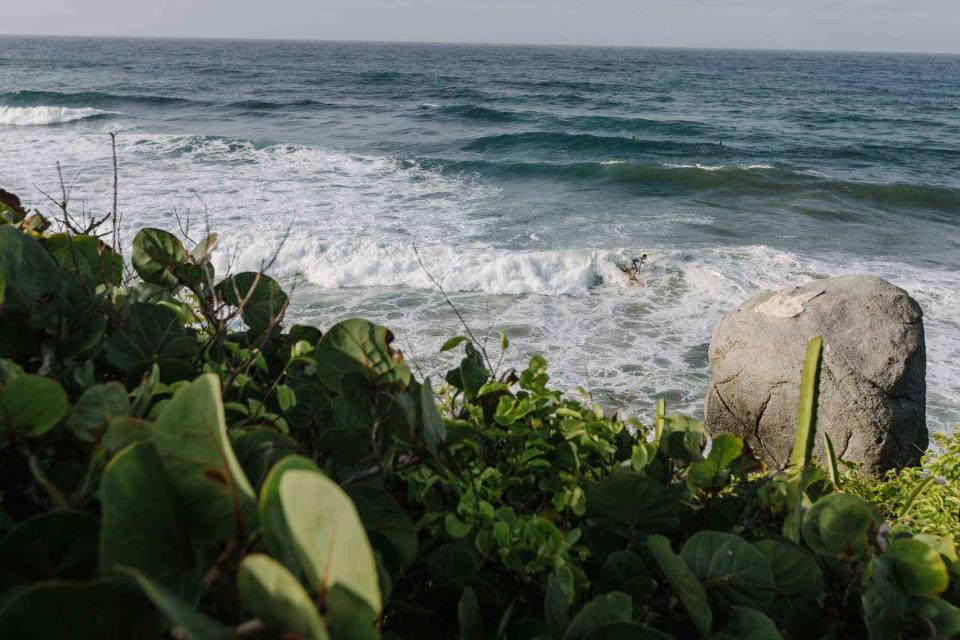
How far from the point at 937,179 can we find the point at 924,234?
23.6 feet

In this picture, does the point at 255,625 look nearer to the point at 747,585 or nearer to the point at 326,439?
the point at 326,439

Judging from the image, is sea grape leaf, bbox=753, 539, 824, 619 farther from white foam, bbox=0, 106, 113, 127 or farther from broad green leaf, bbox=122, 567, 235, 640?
white foam, bbox=0, 106, 113, 127

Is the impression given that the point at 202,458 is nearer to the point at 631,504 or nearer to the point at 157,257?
the point at 631,504

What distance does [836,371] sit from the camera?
203 inches

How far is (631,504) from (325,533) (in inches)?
22.2

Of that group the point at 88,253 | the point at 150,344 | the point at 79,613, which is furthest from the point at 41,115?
the point at 79,613

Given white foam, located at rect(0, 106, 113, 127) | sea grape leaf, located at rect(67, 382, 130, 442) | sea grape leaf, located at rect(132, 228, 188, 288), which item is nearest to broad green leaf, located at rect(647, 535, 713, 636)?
sea grape leaf, located at rect(67, 382, 130, 442)

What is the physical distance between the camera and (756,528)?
37.8 inches

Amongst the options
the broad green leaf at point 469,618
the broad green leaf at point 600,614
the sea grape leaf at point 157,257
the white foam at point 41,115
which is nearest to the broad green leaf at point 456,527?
the broad green leaf at point 469,618

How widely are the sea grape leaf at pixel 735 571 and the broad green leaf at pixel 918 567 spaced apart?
6.1 inches

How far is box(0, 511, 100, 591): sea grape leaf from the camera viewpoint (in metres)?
0.51

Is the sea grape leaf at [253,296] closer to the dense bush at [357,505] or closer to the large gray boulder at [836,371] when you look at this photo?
the dense bush at [357,505]

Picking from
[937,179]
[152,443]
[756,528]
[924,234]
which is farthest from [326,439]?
[937,179]

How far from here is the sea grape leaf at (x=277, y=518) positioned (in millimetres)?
417
